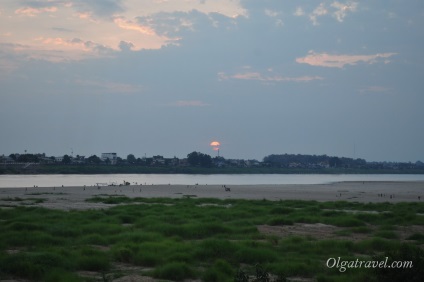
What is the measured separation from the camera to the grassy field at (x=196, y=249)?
41.2 ft

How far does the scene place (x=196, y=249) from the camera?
15852 millimetres

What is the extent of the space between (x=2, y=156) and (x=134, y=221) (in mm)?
170021

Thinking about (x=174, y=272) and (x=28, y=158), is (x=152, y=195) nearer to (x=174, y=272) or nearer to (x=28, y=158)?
(x=174, y=272)

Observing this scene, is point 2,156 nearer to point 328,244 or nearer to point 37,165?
point 37,165

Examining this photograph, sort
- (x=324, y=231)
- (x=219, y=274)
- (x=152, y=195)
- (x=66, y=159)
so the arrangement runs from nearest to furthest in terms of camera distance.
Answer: (x=219, y=274) → (x=324, y=231) → (x=152, y=195) → (x=66, y=159)

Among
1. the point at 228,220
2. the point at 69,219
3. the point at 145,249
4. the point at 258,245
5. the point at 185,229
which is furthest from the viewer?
the point at 228,220

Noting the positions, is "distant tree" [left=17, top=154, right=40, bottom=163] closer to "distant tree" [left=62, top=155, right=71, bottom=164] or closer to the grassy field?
"distant tree" [left=62, top=155, right=71, bottom=164]

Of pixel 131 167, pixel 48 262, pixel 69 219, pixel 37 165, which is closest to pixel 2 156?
pixel 37 165

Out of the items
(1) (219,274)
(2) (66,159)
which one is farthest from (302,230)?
(2) (66,159)

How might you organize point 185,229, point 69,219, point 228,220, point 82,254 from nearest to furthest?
point 82,254
point 185,229
point 69,219
point 228,220

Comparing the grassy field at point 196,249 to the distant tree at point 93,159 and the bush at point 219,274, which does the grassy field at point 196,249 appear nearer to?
the bush at point 219,274

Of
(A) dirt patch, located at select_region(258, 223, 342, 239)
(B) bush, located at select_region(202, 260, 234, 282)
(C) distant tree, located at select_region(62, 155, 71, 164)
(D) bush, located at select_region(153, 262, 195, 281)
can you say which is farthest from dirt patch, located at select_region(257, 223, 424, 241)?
(C) distant tree, located at select_region(62, 155, 71, 164)

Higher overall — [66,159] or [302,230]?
[66,159]

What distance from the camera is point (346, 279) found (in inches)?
484
